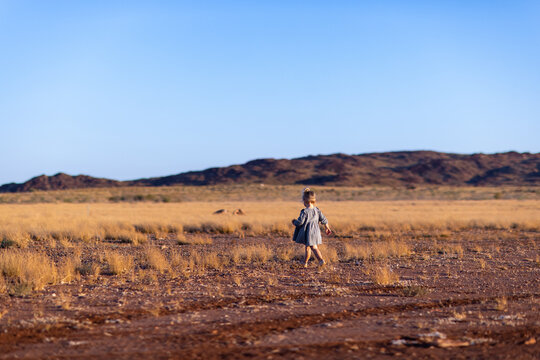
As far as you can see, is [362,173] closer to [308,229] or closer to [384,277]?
[308,229]

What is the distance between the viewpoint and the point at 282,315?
24.8 feet

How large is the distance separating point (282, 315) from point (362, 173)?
14578 cm

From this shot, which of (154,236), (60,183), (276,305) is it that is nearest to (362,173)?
(60,183)

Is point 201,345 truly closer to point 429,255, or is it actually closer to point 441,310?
point 441,310

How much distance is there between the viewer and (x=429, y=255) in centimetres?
1529

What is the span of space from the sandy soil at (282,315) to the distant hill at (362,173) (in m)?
124

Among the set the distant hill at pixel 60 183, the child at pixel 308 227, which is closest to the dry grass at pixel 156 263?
the child at pixel 308 227

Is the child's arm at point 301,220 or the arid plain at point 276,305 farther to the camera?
the child's arm at point 301,220

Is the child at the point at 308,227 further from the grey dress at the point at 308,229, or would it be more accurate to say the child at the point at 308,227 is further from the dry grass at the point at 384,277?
the dry grass at the point at 384,277

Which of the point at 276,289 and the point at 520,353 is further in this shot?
the point at 276,289

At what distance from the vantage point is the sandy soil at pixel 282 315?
5.85 m

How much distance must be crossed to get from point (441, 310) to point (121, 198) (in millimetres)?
73178

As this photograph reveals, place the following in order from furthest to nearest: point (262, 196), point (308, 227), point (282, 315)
Answer: 1. point (262, 196)
2. point (308, 227)
3. point (282, 315)

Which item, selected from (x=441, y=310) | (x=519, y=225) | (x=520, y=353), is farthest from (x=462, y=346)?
(x=519, y=225)
